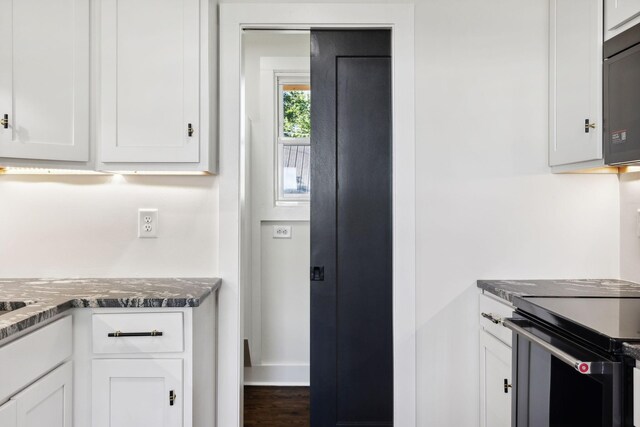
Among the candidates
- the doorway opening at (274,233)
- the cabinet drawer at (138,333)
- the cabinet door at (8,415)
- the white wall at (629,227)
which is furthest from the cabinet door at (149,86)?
the white wall at (629,227)

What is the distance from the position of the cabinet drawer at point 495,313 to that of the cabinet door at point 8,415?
5.27ft

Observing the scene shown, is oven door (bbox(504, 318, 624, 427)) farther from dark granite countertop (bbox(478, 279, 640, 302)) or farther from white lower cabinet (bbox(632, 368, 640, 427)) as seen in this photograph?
dark granite countertop (bbox(478, 279, 640, 302))

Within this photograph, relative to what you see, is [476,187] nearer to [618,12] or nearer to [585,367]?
[618,12]

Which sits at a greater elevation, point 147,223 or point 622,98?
point 622,98

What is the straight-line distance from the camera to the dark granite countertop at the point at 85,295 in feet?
Result: 4.88

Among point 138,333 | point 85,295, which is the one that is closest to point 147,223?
point 85,295

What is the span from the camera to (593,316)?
1.36 meters

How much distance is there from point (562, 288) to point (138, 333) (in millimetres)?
1618

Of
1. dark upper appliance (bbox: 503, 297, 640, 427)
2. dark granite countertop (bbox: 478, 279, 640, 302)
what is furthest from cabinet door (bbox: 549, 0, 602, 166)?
dark upper appliance (bbox: 503, 297, 640, 427)

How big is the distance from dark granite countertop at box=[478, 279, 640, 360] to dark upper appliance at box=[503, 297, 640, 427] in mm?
102

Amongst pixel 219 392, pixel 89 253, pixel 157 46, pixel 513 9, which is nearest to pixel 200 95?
pixel 157 46

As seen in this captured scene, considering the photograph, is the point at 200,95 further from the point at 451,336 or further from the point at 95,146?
the point at 451,336

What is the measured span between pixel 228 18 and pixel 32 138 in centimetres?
94

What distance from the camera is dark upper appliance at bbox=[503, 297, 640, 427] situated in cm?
113
